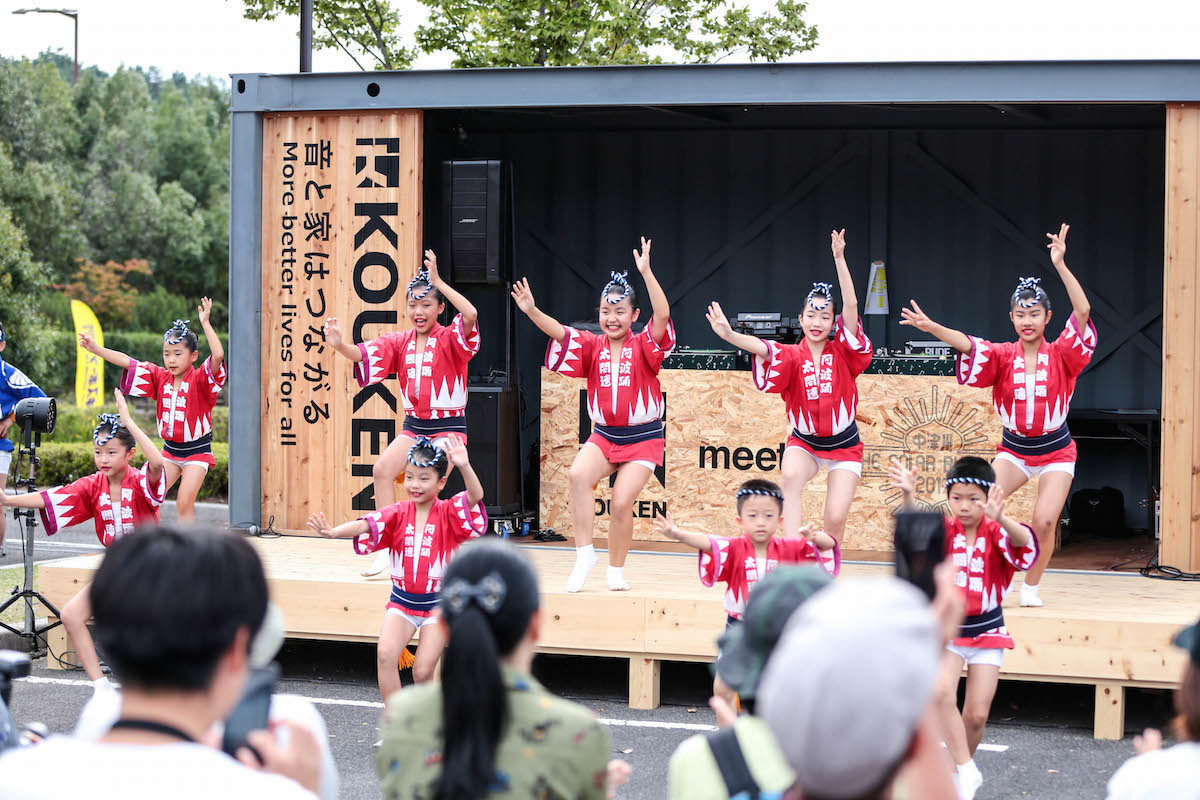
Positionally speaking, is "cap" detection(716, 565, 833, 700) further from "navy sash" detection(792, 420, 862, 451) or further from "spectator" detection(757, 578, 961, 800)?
"navy sash" detection(792, 420, 862, 451)

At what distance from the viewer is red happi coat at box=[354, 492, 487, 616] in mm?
5793

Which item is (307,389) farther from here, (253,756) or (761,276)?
(253,756)

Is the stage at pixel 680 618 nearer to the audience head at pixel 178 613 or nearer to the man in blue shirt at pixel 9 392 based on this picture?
the man in blue shirt at pixel 9 392

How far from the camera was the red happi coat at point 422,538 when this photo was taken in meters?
5.79

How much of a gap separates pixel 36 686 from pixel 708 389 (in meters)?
4.84

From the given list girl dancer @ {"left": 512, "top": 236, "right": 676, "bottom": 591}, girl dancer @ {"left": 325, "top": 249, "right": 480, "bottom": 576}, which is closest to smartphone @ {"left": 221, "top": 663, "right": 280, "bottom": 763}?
girl dancer @ {"left": 512, "top": 236, "right": 676, "bottom": 591}

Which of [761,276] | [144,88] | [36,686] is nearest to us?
[36,686]

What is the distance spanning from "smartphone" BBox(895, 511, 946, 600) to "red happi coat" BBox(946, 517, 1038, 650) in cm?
135

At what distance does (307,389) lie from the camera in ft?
30.7

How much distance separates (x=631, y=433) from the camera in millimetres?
7430

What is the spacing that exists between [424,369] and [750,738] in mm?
5771

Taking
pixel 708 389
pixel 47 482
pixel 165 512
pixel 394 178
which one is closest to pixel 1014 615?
pixel 708 389

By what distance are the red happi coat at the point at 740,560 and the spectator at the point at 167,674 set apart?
12.0ft

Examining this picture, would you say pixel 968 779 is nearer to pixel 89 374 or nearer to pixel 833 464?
pixel 833 464
